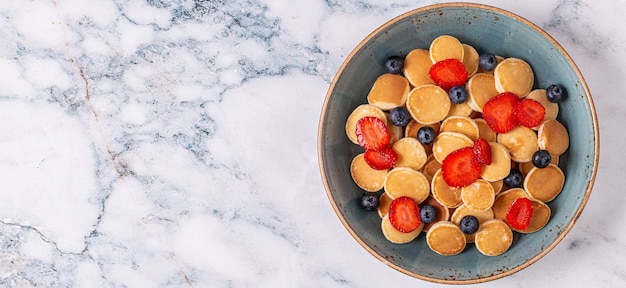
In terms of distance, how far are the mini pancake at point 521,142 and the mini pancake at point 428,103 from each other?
0.32 feet

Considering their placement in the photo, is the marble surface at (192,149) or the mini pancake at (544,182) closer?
the mini pancake at (544,182)

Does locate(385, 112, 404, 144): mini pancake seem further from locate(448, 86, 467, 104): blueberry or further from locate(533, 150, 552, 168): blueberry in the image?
locate(533, 150, 552, 168): blueberry

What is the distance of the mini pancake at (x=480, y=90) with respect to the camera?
3.75 feet

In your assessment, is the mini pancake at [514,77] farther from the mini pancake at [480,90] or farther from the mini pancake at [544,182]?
the mini pancake at [544,182]

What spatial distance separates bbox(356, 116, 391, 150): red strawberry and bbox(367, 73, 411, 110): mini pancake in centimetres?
3

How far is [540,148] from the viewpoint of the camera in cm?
113

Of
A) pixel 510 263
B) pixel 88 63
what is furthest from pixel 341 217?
pixel 88 63

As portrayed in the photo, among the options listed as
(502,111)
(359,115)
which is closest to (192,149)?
(359,115)

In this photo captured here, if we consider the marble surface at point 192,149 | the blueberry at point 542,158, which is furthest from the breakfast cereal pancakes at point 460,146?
the marble surface at point 192,149

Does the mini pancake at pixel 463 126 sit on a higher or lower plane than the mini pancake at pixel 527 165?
higher

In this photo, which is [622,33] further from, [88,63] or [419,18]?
[88,63]

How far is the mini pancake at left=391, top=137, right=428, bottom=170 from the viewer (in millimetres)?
1154

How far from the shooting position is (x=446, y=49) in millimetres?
1137

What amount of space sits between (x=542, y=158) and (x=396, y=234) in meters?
0.24
